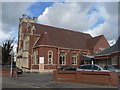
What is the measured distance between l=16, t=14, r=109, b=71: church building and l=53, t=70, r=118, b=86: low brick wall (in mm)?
23338

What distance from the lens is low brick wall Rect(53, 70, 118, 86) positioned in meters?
20.0

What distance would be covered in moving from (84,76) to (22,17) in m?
42.5

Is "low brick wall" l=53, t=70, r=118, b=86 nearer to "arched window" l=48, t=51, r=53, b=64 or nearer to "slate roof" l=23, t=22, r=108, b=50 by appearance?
"slate roof" l=23, t=22, r=108, b=50

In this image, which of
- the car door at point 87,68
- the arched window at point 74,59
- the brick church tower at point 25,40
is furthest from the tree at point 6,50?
the car door at point 87,68

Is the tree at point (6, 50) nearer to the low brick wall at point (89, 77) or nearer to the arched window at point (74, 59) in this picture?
the arched window at point (74, 59)

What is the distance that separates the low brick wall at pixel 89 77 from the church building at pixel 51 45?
76.6 ft

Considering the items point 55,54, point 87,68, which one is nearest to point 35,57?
point 55,54

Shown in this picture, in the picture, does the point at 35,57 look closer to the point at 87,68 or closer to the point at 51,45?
the point at 51,45

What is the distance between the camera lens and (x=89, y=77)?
21.6 metres

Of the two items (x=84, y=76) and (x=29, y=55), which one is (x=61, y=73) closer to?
(x=84, y=76)

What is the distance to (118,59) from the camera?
38.9 meters

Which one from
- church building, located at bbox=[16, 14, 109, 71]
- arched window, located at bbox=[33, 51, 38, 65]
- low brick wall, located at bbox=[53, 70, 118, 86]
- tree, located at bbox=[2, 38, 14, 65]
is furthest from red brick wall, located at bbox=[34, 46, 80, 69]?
low brick wall, located at bbox=[53, 70, 118, 86]

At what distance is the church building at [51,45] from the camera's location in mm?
48250

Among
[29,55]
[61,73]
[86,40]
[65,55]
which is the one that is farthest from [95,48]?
[61,73]
